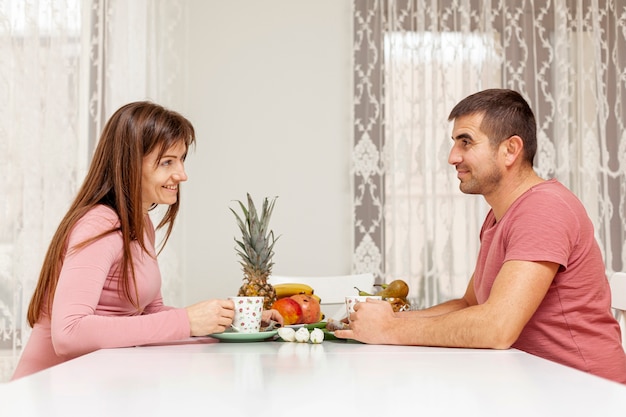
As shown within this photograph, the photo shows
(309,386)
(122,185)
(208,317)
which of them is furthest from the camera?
(122,185)

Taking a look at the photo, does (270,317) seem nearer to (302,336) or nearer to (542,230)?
(302,336)

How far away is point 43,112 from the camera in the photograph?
2697 millimetres

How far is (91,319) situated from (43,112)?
1524mm

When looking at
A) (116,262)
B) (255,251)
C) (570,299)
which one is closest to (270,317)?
(255,251)

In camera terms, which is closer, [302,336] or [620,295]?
[302,336]

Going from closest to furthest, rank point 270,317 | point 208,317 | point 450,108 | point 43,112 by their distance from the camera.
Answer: point 208,317, point 270,317, point 43,112, point 450,108

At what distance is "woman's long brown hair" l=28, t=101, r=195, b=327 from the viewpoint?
1.63 metres

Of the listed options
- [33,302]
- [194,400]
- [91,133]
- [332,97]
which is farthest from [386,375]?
[332,97]

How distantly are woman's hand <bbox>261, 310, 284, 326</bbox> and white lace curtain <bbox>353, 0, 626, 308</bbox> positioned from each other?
6.43 ft

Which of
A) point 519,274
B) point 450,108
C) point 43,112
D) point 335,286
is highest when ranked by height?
point 450,108

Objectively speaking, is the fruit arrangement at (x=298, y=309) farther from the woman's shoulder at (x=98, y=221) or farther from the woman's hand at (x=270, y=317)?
the woman's shoulder at (x=98, y=221)

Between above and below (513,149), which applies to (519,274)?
below

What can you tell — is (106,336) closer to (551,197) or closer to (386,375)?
(386,375)

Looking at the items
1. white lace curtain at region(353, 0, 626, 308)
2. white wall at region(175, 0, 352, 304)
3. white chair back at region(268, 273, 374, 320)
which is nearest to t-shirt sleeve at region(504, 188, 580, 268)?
white chair back at region(268, 273, 374, 320)
